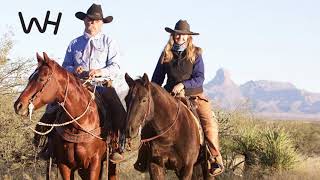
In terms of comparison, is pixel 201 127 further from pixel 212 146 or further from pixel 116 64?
pixel 116 64

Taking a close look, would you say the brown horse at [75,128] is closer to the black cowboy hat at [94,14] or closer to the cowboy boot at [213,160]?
the black cowboy hat at [94,14]


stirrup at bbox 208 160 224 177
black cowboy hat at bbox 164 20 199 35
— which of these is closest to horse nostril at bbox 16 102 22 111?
black cowboy hat at bbox 164 20 199 35

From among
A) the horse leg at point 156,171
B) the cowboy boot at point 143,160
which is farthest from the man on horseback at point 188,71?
the horse leg at point 156,171

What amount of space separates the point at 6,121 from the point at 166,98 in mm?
7140

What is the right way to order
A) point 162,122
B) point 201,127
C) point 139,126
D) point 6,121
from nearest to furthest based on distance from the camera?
point 139,126, point 162,122, point 201,127, point 6,121

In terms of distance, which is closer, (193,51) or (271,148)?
(193,51)

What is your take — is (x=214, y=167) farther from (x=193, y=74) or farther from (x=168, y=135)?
(x=193, y=74)

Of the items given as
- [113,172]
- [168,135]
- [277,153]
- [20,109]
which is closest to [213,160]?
[168,135]

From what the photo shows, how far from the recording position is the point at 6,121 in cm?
1406

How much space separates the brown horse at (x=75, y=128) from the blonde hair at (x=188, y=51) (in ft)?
5.23

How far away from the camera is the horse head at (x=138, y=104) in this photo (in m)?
7.33

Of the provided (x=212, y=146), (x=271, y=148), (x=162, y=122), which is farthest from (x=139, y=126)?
(x=271, y=148)

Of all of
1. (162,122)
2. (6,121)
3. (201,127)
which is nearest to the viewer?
(162,122)

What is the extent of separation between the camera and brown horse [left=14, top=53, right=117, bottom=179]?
24.1 ft
